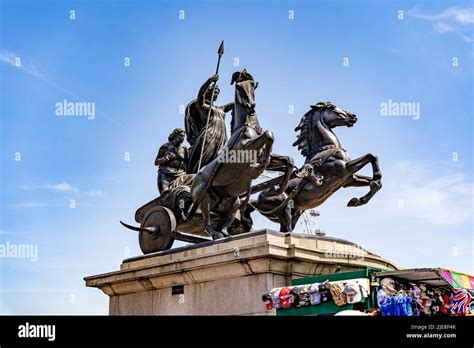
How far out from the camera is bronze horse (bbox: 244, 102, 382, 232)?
13.5 meters

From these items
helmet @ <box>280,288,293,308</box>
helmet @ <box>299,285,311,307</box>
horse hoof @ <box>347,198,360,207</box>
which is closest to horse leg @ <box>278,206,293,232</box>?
horse hoof @ <box>347,198,360,207</box>

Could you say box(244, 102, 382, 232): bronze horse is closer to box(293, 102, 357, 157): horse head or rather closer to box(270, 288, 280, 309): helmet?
box(293, 102, 357, 157): horse head

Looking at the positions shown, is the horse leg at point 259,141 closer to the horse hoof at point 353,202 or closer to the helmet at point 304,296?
the helmet at point 304,296

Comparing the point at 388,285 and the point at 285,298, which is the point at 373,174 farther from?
the point at 388,285

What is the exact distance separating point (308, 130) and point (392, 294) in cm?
642

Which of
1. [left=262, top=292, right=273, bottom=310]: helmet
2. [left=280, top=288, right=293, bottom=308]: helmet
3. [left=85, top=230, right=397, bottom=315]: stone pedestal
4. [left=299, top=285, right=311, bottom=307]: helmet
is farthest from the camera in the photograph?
[left=85, top=230, right=397, bottom=315]: stone pedestal

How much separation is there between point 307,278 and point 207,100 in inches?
229

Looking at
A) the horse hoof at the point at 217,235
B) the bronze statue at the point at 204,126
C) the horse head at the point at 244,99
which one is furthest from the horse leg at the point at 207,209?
the bronze statue at the point at 204,126

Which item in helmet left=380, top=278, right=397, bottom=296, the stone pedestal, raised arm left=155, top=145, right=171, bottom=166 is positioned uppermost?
raised arm left=155, top=145, right=171, bottom=166

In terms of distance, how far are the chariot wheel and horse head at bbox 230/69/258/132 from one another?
239 centimetres

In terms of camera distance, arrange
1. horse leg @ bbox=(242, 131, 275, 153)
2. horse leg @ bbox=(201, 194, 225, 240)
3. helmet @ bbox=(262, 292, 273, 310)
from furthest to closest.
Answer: horse leg @ bbox=(201, 194, 225, 240)
horse leg @ bbox=(242, 131, 275, 153)
helmet @ bbox=(262, 292, 273, 310)
